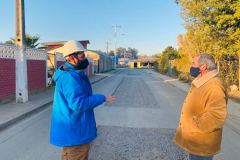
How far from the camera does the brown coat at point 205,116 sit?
6.41ft

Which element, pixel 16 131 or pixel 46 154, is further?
pixel 16 131

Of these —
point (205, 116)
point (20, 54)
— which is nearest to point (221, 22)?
point (205, 116)

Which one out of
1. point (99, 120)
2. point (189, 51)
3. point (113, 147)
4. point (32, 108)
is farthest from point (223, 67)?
point (32, 108)

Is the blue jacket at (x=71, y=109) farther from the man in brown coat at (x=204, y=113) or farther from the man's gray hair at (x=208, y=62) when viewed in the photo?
the man's gray hair at (x=208, y=62)

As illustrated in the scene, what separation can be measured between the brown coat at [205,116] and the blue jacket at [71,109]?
116 cm

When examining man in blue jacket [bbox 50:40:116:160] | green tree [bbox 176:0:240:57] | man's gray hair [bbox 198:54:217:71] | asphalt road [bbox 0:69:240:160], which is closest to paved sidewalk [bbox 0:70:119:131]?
asphalt road [bbox 0:69:240:160]

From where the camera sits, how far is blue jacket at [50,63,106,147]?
1952 mm

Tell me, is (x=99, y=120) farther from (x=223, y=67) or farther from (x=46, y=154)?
(x=223, y=67)

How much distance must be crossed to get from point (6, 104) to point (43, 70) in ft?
12.1

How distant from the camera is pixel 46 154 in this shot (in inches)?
134

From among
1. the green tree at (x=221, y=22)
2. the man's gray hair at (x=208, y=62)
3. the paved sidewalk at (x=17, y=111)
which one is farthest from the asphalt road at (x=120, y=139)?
the green tree at (x=221, y=22)

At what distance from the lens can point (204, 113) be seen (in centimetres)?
205

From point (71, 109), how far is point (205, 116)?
153 centimetres

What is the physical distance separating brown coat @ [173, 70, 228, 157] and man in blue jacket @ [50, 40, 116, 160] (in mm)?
1141
